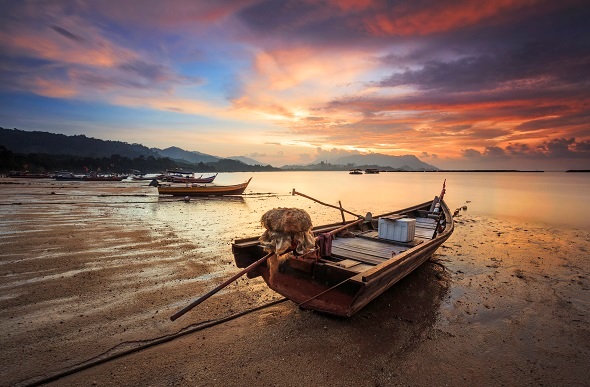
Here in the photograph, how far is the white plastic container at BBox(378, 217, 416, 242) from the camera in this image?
27.7 feet

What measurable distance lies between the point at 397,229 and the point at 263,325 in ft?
16.2

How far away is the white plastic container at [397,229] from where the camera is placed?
8453 mm

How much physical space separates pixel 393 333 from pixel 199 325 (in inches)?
147

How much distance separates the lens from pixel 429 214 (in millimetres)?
14461

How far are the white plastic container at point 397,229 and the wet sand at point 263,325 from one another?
1322mm

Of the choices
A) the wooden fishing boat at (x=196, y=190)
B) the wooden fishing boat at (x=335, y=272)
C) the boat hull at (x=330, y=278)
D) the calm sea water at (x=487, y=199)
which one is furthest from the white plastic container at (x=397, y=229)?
the wooden fishing boat at (x=196, y=190)

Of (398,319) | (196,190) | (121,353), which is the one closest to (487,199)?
(196,190)

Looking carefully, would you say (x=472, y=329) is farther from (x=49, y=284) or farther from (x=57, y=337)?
(x=49, y=284)

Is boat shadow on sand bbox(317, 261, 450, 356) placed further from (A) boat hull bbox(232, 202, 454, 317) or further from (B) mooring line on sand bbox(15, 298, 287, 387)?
(B) mooring line on sand bbox(15, 298, 287, 387)

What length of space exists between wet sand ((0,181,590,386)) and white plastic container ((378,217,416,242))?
132cm

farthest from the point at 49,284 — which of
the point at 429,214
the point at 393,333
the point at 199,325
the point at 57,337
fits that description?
the point at 429,214

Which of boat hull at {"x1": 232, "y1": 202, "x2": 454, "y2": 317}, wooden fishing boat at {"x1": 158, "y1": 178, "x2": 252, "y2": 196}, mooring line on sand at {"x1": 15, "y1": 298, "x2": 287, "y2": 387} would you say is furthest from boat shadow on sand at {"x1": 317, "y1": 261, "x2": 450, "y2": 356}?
wooden fishing boat at {"x1": 158, "y1": 178, "x2": 252, "y2": 196}

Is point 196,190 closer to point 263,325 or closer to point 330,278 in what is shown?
point 263,325

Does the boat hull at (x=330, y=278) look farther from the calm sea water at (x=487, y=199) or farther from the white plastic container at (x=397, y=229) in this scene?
the calm sea water at (x=487, y=199)
